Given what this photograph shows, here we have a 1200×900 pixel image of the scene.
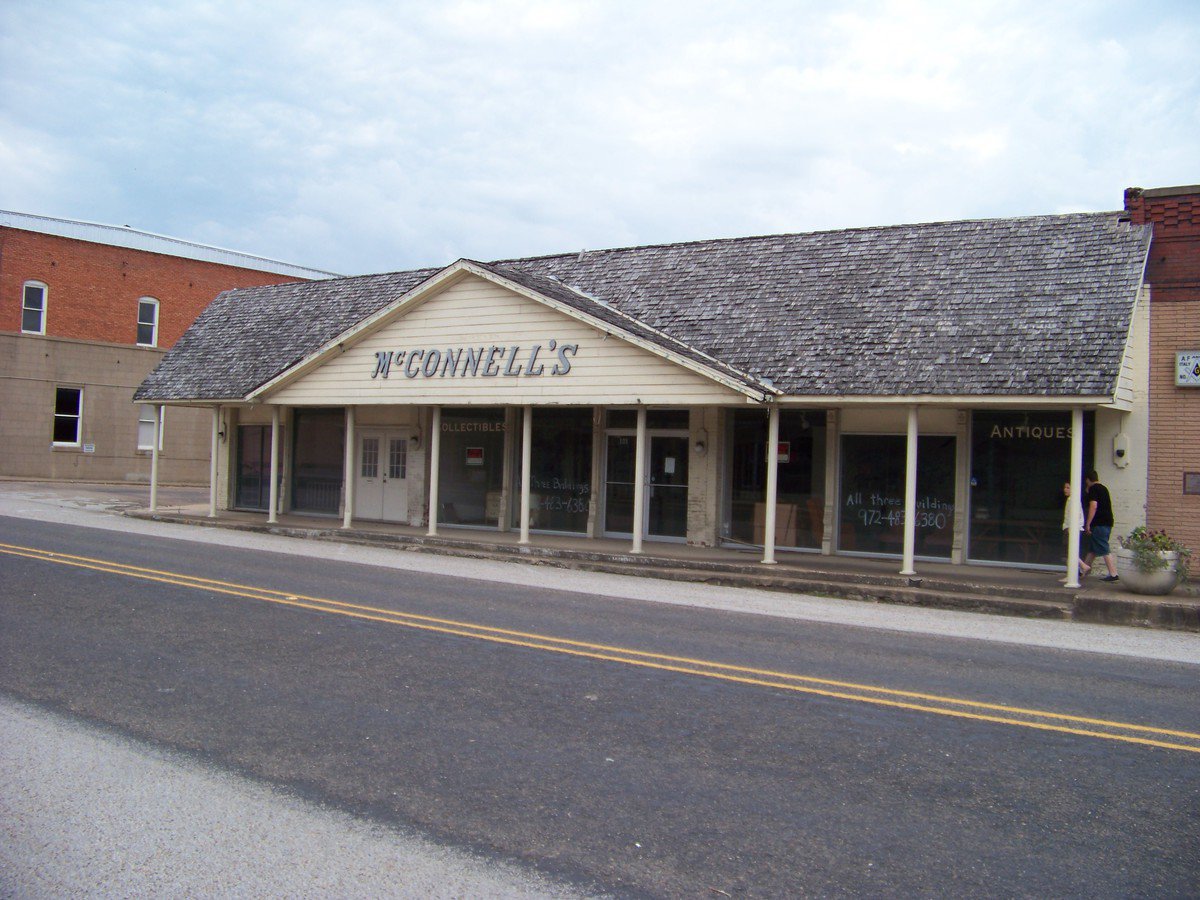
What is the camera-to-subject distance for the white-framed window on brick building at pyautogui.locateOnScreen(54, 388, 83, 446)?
1416 inches

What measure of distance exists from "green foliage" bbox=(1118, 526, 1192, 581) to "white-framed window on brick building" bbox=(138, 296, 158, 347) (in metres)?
35.1

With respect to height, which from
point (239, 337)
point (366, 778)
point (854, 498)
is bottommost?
point (366, 778)

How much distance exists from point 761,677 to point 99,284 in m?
35.6

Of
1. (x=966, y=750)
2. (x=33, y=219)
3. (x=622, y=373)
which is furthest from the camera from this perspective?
(x=33, y=219)

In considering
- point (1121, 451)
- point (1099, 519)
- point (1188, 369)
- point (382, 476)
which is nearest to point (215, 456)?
point (382, 476)

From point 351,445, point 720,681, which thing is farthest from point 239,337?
point 720,681

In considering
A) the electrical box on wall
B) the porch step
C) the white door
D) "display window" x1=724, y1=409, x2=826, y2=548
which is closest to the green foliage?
the porch step

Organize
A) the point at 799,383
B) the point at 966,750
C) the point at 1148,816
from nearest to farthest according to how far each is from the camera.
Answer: the point at 1148,816 → the point at 966,750 → the point at 799,383

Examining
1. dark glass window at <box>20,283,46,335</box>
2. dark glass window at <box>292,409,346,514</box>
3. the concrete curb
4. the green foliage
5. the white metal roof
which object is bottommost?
the concrete curb

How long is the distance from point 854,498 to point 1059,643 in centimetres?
654

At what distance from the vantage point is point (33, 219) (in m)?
35.6

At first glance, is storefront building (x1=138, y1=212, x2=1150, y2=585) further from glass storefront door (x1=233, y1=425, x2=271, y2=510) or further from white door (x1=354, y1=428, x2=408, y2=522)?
glass storefront door (x1=233, y1=425, x2=271, y2=510)

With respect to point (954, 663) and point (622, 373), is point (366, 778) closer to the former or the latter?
point (954, 663)

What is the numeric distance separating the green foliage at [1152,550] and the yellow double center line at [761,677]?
685 centimetres
